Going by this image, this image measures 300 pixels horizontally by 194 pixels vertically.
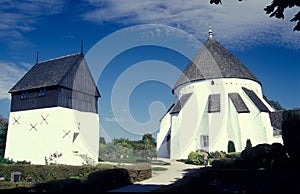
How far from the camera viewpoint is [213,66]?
29484 millimetres

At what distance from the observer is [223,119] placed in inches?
1037

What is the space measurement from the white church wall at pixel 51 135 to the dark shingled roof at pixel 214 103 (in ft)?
39.5

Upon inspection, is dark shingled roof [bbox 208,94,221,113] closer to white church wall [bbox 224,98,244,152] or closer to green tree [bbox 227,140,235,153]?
white church wall [bbox 224,98,244,152]

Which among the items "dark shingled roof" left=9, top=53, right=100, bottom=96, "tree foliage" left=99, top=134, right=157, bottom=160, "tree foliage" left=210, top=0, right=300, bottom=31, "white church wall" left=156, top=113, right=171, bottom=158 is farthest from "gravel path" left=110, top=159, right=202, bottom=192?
"white church wall" left=156, top=113, right=171, bottom=158

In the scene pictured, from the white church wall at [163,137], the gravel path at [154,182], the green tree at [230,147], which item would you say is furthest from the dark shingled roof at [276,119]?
the gravel path at [154,182]

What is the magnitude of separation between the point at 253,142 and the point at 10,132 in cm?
2367

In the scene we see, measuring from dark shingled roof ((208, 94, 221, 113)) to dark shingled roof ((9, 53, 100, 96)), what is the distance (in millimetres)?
11825

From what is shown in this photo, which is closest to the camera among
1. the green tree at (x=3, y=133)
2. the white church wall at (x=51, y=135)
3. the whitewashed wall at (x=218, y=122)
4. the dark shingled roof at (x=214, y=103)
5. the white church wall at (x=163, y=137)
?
the white church wall at (x=51, y=135)

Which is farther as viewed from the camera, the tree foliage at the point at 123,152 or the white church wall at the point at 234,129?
the tree foliage at the point at 123,152

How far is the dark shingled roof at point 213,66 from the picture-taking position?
29.0m

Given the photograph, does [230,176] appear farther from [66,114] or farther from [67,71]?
[67,71]

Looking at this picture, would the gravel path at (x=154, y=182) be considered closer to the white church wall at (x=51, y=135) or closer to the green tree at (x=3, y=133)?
the white church wall at (x=51, y=135)

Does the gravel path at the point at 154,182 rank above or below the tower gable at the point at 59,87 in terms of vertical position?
below

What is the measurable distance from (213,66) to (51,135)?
1825 centimetres
